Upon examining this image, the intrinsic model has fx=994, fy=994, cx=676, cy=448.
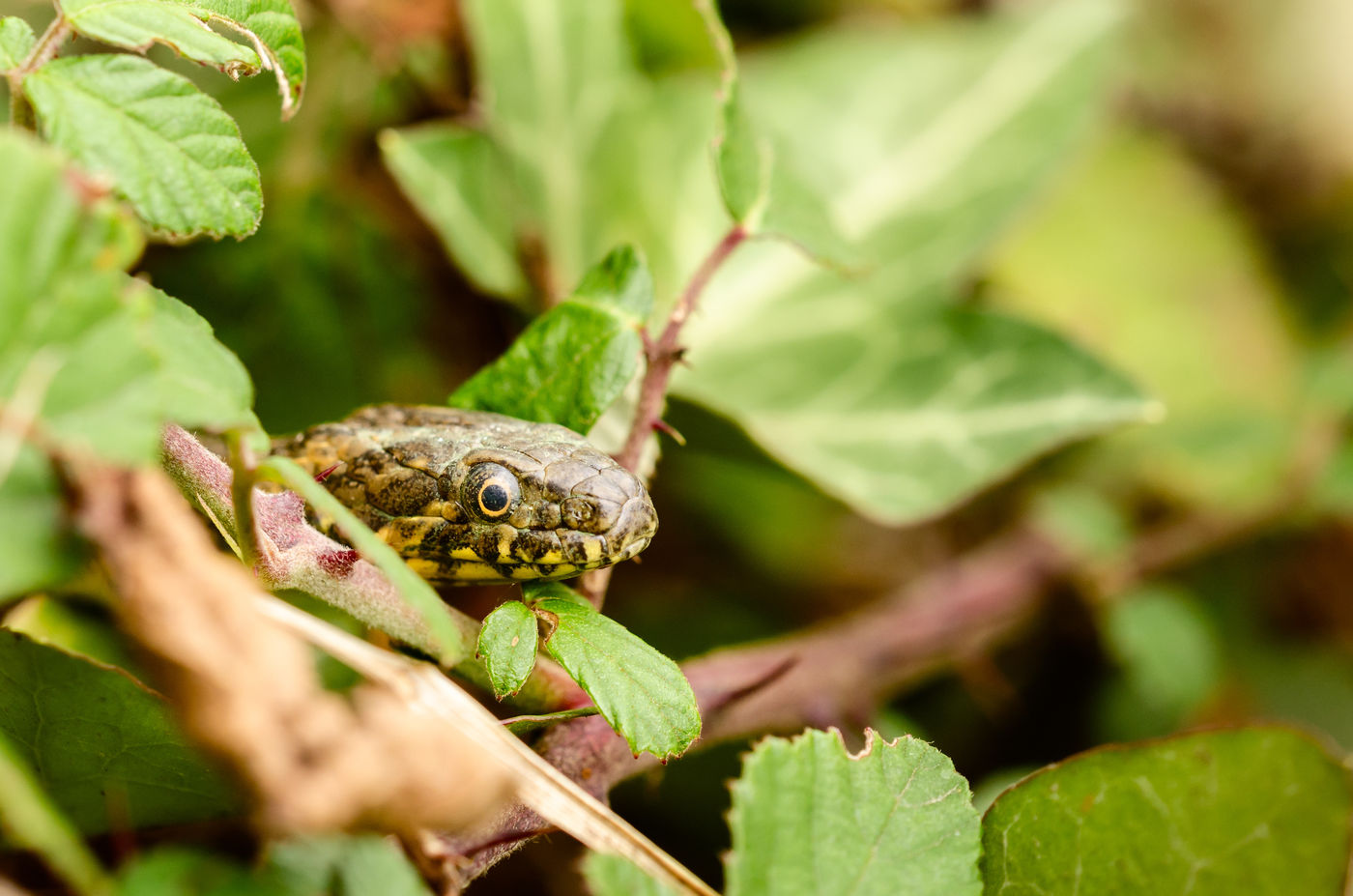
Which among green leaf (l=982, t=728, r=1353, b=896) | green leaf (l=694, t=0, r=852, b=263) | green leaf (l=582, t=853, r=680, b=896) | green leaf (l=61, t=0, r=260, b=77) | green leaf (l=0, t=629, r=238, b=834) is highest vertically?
green leaf (l=61, t=0, r=260, b=77)

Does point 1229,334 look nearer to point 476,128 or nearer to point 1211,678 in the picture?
point 1211,678

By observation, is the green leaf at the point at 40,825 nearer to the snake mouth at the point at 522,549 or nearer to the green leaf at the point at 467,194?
the snake mouth at the point at 522,549

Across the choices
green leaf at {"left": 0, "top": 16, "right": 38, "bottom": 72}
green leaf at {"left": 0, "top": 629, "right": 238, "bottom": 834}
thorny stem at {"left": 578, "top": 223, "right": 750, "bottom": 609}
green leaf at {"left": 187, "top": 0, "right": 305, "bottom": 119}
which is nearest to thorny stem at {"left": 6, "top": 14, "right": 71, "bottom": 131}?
green leaf at {"left": 0, "top": 16, "right": 38, "bottom": 72}

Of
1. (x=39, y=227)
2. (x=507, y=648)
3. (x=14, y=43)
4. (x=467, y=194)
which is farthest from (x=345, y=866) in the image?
(x=467, y=194)

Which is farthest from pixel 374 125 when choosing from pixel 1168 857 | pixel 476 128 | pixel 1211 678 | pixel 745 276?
pixel 1211 678

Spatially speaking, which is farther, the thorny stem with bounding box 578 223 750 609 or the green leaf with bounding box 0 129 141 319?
the thorny stem with bounding box 578 223 750 609

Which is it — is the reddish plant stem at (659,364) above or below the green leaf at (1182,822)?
above

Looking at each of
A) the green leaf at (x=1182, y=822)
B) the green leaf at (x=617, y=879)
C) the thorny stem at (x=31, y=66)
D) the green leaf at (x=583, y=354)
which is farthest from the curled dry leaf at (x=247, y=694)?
the green leaf at (x=1182, y=822)

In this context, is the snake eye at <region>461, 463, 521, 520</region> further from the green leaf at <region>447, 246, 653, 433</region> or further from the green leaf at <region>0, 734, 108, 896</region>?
the green leaf at <region>0, 734, 108, 896</region>
